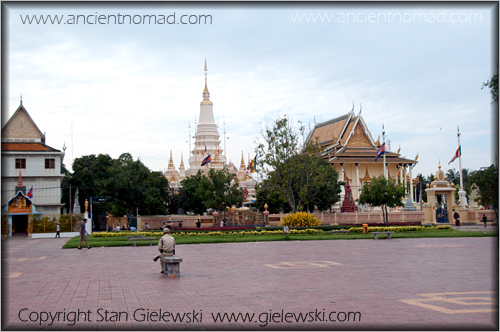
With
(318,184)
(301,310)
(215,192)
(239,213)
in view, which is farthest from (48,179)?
(301,310)

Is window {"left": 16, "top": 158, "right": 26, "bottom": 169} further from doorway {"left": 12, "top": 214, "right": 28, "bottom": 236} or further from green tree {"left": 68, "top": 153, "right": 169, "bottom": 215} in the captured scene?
green tree {"left": 68, "top": 153, "right": 169, "bottom": 215}

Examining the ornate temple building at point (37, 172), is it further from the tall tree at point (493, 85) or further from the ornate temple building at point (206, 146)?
the tall tree at point (493, 85)

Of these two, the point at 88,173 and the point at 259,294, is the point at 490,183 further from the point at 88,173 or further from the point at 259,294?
the point at 88,173

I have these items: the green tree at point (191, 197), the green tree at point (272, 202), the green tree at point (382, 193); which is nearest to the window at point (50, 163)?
the green tree at point (191, 197)

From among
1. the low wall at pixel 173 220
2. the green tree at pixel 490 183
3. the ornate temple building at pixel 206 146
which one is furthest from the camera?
the ornate temple building at pixel 206 146

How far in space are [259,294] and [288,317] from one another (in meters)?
2.22

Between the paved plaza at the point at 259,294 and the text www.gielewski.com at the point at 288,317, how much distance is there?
2cm

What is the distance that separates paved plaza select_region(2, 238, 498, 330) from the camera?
24.2ft

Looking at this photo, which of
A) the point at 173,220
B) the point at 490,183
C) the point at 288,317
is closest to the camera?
the point at 288,317

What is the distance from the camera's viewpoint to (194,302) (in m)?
9.04

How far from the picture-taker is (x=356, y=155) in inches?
2505

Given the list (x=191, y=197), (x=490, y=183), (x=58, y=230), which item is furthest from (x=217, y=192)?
(x=490, y=183)

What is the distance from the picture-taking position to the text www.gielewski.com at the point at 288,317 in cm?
746
